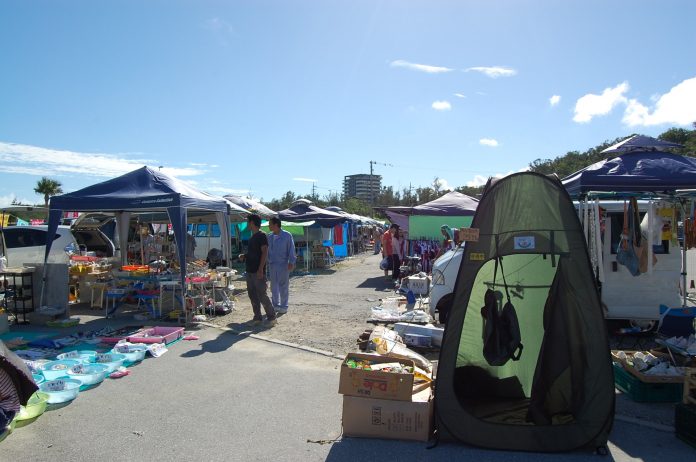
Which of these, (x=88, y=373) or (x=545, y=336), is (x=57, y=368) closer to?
(x=88, y=373)

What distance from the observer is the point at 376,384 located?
4105 millimetres

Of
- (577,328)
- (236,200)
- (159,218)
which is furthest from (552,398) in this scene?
(236,200)

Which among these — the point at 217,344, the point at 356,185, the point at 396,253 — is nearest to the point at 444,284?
the point at 217,344

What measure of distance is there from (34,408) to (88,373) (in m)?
1.10

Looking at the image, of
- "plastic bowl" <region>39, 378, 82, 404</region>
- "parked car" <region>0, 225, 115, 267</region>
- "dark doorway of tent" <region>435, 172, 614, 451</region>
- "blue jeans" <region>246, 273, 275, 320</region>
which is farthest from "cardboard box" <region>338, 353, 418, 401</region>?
"parked car" <region>0, 225, 115, 267</region>

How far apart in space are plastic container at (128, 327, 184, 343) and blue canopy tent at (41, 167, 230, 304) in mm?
1297

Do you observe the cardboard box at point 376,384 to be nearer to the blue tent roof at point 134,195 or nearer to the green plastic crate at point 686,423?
the green plastic crate at point 686,423

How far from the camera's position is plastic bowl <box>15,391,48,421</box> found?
4512 mm

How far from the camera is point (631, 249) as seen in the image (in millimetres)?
6910

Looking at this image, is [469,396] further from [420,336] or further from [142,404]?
[142,404]

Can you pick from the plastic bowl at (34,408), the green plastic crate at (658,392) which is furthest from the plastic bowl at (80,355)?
the green plastic crate at (658,392)

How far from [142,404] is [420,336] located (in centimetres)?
376

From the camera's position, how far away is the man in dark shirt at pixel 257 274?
8.80 m

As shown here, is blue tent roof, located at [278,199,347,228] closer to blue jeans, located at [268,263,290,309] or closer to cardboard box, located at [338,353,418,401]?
blue jeans, located at [268,263,290,309]
